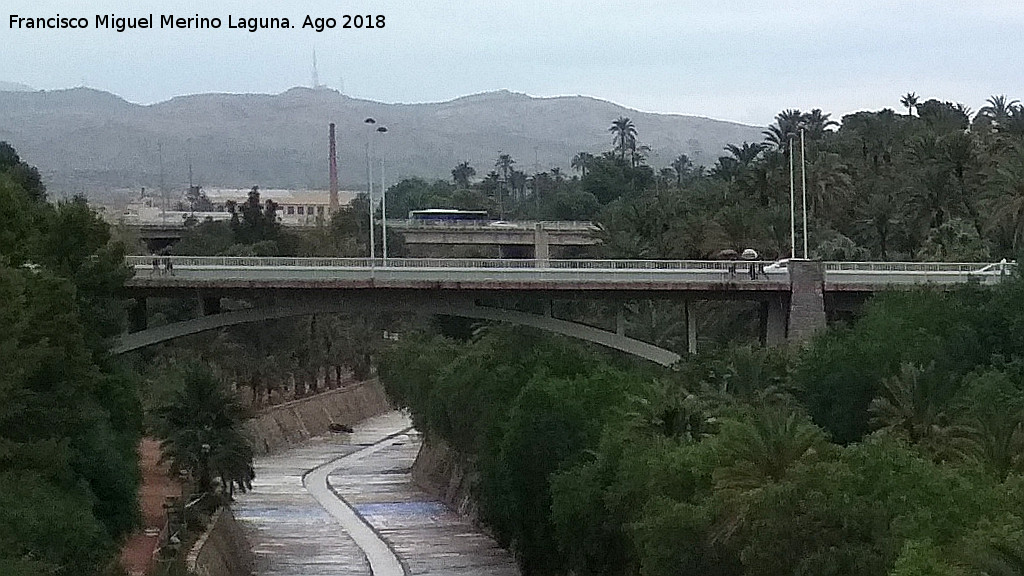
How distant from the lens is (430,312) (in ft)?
174

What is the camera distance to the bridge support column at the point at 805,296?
168 feet

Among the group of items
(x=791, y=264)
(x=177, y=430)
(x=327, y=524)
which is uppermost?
(x=791, y=264)

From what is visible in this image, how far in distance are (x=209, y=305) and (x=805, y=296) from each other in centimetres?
1820

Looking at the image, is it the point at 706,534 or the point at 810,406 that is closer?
the point at 706,534

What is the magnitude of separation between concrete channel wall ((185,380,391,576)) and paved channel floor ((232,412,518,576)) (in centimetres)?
85

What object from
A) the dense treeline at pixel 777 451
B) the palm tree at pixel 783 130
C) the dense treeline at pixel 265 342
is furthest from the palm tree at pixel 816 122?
the dense treeline at pixel 777 451

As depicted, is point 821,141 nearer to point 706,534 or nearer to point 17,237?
point 17,237

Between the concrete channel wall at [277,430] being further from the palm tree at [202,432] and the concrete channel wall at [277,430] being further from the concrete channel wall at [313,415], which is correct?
the palm tree at [202,432]

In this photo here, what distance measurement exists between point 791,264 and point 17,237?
2225 centimetres

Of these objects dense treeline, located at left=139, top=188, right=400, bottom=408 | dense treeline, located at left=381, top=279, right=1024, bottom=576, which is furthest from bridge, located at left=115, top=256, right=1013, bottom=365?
dense treeline, located at left=139, top=188, right=400, bottom=408

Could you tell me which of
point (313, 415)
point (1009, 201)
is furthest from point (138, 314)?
point (313, 415)

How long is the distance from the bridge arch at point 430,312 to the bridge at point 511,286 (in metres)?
0.04

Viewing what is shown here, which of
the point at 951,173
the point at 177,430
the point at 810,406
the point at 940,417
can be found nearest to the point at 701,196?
the point at 951,173

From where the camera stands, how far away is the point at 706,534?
2880 centimetres
